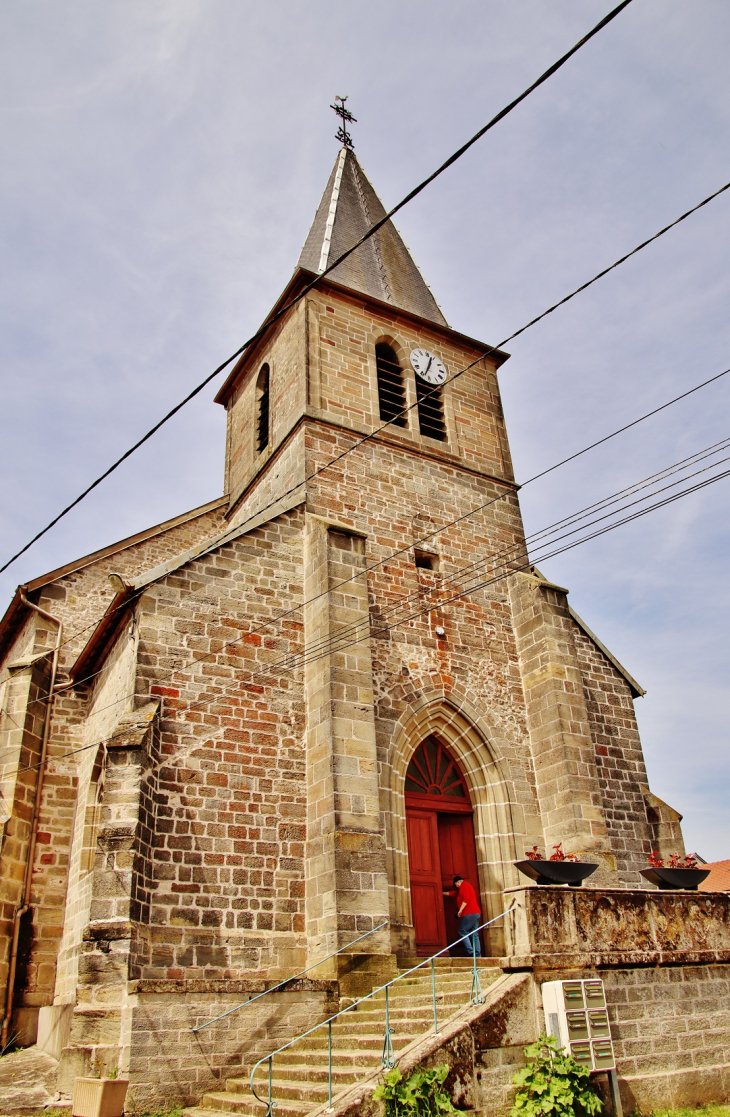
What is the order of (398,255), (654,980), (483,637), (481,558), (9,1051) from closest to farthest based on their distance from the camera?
1. (654,980)
2. (9,1051)
3. (483,637)
4. (481,558)
5. (398,255)

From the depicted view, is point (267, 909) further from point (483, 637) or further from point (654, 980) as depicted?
point (483, 637)

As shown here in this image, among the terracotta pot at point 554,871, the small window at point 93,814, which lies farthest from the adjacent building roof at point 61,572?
the terracotta pot at point 554,871

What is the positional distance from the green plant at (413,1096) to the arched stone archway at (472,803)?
14.1 ft

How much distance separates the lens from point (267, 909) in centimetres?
1039

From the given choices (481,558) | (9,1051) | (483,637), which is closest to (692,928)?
(483,637)

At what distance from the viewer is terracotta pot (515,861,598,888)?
27.8 ft

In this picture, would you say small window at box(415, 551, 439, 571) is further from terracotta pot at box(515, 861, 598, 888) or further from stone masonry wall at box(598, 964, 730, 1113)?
stone masonry wall at box(598, 964, 730, 1113)

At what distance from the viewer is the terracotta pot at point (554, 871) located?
8.48 meters

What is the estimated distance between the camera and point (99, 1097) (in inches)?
311

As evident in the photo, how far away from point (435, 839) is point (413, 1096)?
5.86m

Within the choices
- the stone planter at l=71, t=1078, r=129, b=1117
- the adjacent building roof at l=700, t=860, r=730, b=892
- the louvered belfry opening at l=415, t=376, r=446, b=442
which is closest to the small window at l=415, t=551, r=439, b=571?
the louvered belfry opening at l=415, t=376, r=446, b=442

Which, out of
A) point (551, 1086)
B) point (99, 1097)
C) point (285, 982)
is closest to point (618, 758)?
point (285, 982)

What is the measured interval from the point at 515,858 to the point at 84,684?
7.47 m

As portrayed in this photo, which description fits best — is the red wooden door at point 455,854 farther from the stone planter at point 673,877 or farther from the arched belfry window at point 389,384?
the arched belfry window at point 389,384
